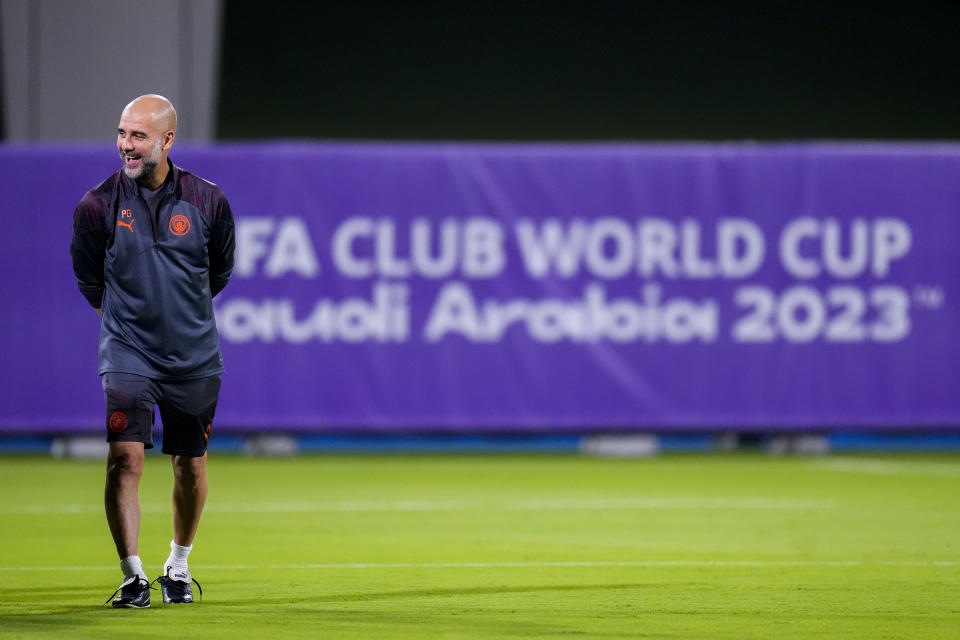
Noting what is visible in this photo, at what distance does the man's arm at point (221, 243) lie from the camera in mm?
6031

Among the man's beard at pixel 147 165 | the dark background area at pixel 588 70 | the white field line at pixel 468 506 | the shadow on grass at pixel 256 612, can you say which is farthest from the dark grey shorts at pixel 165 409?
the dark background area at pixel 588 70

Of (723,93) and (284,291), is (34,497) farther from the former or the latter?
(723,93)

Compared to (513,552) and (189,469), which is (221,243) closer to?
(189,469)

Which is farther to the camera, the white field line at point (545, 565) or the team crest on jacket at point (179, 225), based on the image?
the white field line at point (545, 565)

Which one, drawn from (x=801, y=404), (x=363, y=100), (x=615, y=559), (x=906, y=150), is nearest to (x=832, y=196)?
(x=906, y=150)

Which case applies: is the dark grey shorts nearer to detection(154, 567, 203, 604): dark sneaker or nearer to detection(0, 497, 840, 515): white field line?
detection(154, 567, 203, 604): dark sneaker

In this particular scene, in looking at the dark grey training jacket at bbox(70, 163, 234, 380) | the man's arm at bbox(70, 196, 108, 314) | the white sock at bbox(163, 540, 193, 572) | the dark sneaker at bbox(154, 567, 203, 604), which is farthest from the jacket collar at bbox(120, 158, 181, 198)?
the dark sneaker at bbox(154, 567, 203, 604)

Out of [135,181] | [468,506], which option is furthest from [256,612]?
[468,506]

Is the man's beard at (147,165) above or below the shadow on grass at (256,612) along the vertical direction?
above

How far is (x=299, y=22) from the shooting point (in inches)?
688

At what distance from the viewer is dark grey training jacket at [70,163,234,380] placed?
586 centimetres

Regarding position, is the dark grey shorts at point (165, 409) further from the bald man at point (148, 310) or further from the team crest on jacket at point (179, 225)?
the team crest on jacket at point (179, 225)

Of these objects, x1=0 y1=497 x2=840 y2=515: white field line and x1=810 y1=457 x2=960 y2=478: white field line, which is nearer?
x1=0 y1=497 x2=840 y2=515: white field line

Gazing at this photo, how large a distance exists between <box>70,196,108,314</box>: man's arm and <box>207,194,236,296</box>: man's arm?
1.36ft
